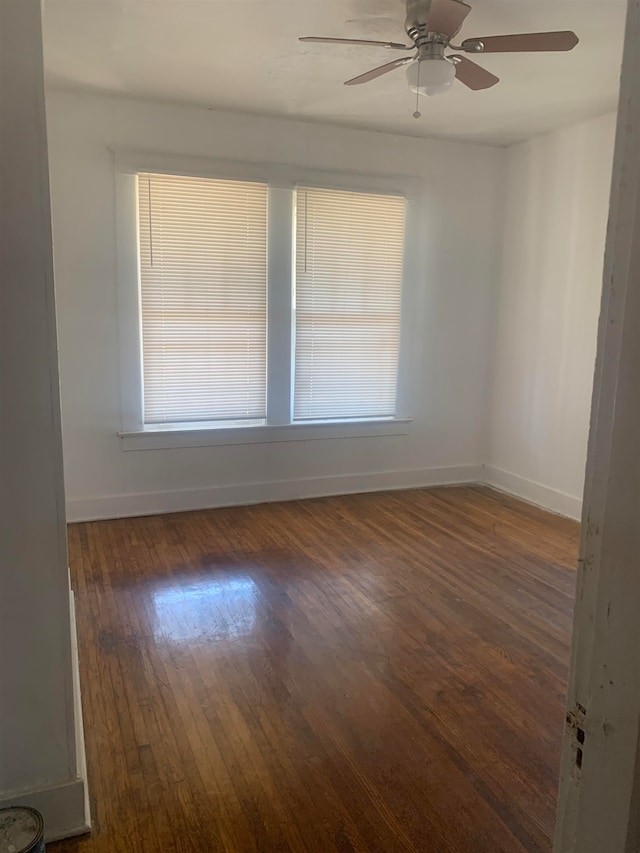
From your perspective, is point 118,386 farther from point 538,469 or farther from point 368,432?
point 538,469

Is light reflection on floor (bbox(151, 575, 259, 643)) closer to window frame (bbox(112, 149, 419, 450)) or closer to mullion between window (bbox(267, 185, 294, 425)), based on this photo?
window frame (bbox(112, 149, 419, 450))

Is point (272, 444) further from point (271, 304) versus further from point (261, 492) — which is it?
point (271, 304)

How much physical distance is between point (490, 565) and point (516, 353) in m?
2.14

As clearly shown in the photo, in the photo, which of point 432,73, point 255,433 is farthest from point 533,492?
point 432,73

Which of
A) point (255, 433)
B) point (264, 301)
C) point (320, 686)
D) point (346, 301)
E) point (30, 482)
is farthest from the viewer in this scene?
point (346, 301)

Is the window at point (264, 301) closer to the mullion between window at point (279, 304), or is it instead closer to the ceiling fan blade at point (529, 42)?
the mullion between window at point (279, 304)

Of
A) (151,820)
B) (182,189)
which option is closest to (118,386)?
(182,189)

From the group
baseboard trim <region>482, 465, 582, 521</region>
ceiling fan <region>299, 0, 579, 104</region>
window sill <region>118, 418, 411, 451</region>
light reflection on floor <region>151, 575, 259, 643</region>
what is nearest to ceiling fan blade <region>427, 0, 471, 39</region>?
Answer: ceiling fan <region>299, 0, 579, 104</region>

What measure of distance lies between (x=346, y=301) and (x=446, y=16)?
2.45m

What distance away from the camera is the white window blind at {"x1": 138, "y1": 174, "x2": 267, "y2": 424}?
4.20 meters

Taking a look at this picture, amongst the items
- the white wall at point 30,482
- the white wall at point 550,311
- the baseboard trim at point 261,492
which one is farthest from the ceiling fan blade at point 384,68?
the baseboard trim at point 261,492

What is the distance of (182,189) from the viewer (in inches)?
165

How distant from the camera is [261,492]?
188 inches

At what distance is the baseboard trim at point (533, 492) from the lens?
15.1 ft
